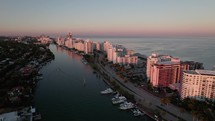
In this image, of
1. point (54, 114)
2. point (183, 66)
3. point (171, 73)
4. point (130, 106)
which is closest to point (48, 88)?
point (54, 114)

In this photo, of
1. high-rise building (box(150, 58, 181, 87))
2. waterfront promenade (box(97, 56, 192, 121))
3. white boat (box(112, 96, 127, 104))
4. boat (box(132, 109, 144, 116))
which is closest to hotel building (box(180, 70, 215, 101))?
waterfront promenade (box(97, 56, 192, 121))

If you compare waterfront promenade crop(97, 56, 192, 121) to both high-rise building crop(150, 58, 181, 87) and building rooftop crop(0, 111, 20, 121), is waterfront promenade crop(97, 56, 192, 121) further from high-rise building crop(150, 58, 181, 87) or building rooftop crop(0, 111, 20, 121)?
building rooftop crop(0, 111, 20, 121)

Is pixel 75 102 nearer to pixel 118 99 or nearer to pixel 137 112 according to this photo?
pixel 118 99

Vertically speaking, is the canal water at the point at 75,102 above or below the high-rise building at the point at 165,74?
below

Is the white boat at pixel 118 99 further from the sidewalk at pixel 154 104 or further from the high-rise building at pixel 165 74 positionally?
the high-rise building at pixel 165 74

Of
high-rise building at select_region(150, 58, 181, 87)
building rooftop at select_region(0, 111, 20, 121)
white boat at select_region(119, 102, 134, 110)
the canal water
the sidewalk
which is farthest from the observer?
high-rise building at select_region(150, 58, 181, 87)

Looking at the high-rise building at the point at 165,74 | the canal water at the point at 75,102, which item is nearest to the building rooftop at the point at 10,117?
the canal water at the point at 75,102

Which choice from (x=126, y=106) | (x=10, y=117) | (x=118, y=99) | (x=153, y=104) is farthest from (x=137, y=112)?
(x=10, y=117)

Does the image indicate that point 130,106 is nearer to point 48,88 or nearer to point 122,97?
point 122,97
